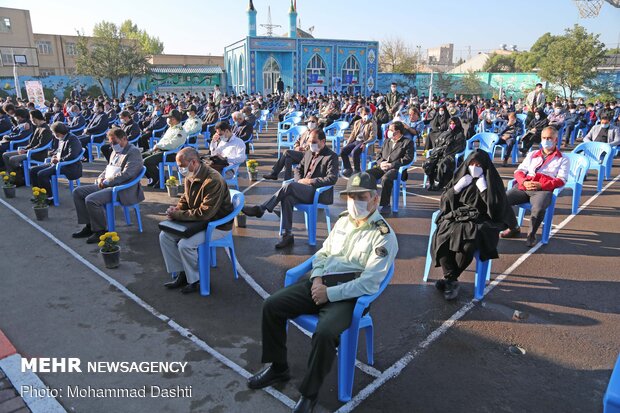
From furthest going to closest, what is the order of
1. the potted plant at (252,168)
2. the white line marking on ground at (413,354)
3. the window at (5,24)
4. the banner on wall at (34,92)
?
the window at (5,24) → the banner on wall at (34,92) → the potted plant at (252,168) → the white line marking on ground at (413,354)

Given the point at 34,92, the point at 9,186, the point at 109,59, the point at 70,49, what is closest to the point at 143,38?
the point at 70,49

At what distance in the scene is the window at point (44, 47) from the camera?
46.7m

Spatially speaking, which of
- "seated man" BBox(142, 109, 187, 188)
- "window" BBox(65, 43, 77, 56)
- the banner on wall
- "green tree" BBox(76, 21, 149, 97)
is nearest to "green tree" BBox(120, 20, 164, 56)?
"window" BBox(65, 43, 77, 56)

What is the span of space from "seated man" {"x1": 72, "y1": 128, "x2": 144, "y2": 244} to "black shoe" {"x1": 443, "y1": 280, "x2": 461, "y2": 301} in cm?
454

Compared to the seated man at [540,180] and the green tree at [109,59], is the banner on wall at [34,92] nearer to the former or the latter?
the green tree at [109,59]

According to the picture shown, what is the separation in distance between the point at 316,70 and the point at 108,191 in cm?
3302

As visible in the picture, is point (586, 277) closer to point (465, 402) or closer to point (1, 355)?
point (465, 402)

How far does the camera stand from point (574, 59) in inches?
1164

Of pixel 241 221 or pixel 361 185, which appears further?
pixel 241 221

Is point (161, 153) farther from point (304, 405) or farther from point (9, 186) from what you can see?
point (304, 405)

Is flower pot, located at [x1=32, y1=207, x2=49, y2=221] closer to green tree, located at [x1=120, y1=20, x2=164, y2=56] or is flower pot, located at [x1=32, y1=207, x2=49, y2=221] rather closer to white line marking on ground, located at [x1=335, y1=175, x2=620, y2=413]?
white line marking on ground, located at [x1=335, y1=175, x2=620, y2=413]

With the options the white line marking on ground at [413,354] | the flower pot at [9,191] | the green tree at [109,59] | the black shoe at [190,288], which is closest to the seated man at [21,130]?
the flower pot at [9,191]

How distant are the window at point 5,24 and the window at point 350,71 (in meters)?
33.0
